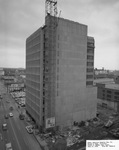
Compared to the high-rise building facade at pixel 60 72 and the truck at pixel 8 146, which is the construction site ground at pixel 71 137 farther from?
the truck at pixel 8 146

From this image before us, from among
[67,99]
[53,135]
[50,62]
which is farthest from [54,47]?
[53,135]

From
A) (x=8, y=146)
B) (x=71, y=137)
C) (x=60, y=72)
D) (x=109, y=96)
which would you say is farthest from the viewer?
(x=109, y=96)

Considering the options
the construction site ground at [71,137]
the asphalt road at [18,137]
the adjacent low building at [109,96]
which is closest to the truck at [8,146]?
the asphalt road at [18,137]

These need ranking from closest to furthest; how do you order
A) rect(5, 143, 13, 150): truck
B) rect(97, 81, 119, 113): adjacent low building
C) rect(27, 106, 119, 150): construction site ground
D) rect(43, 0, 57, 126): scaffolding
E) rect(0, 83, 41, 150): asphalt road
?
rect(5, 143, 13, 150): truck
rect(27, 106, 119, 150): construction site ground
rect(0, 83, 41, 150): asphalt road
rect(43, 0, 57, 126): scaffolding
rect(97, 81, 119, 113): adjacent low building

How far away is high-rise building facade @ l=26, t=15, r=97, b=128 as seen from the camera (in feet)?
89.8

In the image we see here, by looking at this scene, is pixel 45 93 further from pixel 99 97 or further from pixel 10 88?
pixel 10 88

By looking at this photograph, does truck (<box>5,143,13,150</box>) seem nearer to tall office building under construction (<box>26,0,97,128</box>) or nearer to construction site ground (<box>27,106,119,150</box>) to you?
construction site ground (<box>27,106,119,150</box>)

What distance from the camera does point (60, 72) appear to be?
94.3ft

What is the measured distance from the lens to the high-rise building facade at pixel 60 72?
89.8ft

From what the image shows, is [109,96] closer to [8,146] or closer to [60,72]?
[60,72]

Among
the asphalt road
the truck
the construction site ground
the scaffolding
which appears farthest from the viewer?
the scaffolding

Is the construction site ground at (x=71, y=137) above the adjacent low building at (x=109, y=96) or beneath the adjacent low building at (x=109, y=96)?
beneath

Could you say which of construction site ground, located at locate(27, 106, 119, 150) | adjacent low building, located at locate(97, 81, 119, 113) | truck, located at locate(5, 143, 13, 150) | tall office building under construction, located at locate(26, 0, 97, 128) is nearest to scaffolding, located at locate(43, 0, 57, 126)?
tall office building under construction, located at locate(26, 0, 97, 128)

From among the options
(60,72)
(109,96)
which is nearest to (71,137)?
(60,72)
